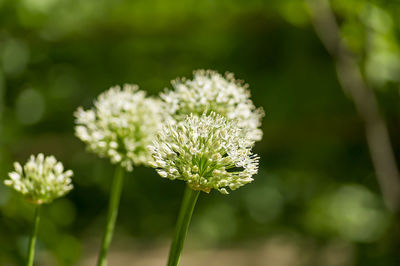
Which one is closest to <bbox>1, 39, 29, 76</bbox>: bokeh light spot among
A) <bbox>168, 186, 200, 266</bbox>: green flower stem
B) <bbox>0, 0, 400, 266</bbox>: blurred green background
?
<bbox>0, 0, 400, 266</bbox>: blurred green background

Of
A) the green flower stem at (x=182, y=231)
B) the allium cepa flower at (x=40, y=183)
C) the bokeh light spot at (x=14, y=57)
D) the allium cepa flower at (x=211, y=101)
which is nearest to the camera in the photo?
the green flower stem at (x=182, y=231)

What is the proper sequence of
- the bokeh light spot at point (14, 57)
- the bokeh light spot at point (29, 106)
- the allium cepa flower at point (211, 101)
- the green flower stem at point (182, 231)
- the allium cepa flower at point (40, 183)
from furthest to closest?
the bokeh light spot at point (29, 106)
the bokeh light spot at point (14, 57)
the allium cepa flower at point (211, 101)
the allium cepa flower at point (40, 183)
the green flower stem at point (182, 231)

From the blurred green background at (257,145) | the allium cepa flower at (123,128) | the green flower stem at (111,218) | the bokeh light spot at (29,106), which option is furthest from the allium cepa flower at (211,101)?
the bokeh light spot at (29,106)

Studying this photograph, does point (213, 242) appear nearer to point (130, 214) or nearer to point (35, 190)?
point (130, 214)

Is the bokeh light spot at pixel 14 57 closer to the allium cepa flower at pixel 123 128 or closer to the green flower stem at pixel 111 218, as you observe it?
the allium cepa flower at pixel 123 128

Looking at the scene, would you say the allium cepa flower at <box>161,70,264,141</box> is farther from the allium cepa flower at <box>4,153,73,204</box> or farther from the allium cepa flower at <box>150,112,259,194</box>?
the allium cepa flower at <box>4,153,73,204</box>

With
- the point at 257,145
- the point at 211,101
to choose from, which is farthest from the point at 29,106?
the point at 211,101
